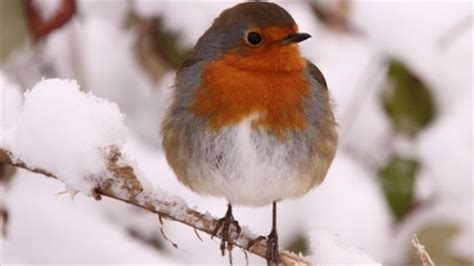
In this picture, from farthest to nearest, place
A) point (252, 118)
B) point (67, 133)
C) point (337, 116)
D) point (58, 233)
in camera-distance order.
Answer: point (337, 116) < point (58, 233) < point (252, 118) < point (67, 133)

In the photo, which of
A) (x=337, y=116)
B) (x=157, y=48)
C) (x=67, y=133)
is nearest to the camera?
(x=67, y=133)

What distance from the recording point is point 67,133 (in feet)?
6.84

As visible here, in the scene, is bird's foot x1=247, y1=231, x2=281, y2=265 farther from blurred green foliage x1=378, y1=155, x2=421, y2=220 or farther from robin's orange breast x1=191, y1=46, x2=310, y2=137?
blurred green foliage x1=378, y1=155, x2=421, y2=220

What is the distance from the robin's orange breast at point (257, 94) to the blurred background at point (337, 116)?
0.57 m

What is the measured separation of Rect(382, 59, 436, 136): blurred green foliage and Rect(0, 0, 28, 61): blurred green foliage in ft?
4.11

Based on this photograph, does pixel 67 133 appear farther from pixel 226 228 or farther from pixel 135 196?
pixel 226 228

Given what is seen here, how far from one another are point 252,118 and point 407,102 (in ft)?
3.42

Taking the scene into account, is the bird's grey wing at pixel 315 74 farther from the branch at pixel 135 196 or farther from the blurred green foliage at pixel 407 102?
the branch at pixel 135 196

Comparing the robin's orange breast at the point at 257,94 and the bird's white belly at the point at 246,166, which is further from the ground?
the robin's orange breast at the point at 257,94

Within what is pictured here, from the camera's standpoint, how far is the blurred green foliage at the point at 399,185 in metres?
3.68

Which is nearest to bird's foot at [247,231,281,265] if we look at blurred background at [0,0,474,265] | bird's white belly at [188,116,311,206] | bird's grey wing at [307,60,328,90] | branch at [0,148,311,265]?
branch at [0,148,311,265]

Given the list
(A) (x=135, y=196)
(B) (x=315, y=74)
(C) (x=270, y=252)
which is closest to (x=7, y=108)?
(A) (x=135, y=196)

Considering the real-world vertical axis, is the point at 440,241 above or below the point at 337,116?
below

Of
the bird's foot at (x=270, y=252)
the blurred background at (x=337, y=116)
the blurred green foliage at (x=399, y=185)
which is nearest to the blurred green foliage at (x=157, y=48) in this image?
the blurred background at (x=337, y=116)
